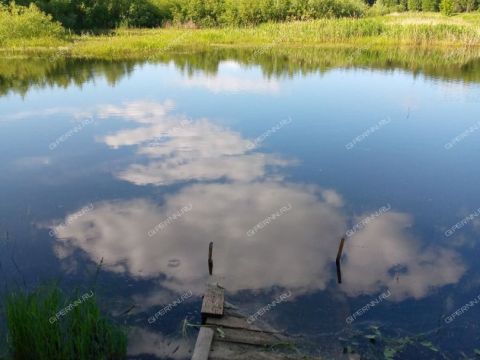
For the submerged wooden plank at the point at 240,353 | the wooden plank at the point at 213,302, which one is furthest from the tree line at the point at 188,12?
the submerged wooden plank at the point at 240,353

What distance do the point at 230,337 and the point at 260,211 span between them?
12.9ft

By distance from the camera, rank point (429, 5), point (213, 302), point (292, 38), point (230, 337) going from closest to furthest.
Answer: point (230, 337) < point (213, 302) < point (292, 38) < point (429, 5)

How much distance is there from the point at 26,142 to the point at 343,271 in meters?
9.89

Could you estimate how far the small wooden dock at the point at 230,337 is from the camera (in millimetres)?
5086

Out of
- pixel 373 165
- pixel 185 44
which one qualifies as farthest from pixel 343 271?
pixel 185 44

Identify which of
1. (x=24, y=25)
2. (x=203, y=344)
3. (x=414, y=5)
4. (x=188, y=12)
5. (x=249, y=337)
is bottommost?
(x=249, y=337)

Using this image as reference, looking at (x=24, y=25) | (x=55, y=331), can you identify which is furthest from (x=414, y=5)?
(x=55, y=331)

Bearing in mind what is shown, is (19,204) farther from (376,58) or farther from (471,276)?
(376,58)

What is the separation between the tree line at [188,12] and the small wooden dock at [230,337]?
35.2 metres

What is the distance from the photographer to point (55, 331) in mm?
4758

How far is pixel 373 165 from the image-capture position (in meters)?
11.5

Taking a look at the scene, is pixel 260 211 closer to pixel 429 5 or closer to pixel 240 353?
pixel 240 353

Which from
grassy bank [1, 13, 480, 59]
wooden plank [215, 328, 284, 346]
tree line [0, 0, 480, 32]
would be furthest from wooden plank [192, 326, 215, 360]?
tree line [0, 0, 480, 32]

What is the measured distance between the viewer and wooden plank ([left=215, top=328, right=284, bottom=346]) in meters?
5.32
